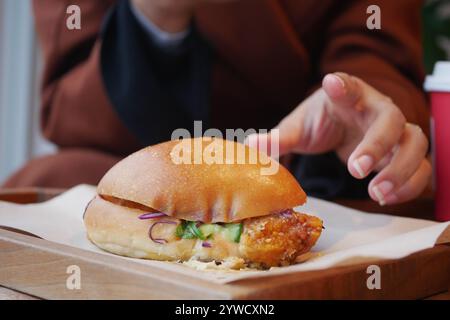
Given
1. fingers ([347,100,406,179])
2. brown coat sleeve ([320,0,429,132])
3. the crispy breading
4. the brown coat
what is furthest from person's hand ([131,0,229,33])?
the crispy breading

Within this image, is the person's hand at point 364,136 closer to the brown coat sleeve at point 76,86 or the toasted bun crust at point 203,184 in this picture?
the toasted bun crust at point 203,184

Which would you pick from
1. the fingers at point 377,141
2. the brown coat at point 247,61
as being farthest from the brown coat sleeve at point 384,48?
the fingers at point 377,141

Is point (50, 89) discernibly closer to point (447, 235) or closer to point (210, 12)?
point (210, 12)

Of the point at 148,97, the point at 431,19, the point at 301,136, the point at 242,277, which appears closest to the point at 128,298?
the point at 242,277

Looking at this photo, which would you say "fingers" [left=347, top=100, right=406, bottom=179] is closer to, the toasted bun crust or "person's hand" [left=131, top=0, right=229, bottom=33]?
the toasted bun crust

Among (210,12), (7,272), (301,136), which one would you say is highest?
(210,12)

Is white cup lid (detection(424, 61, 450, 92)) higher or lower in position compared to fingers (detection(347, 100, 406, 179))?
higher
